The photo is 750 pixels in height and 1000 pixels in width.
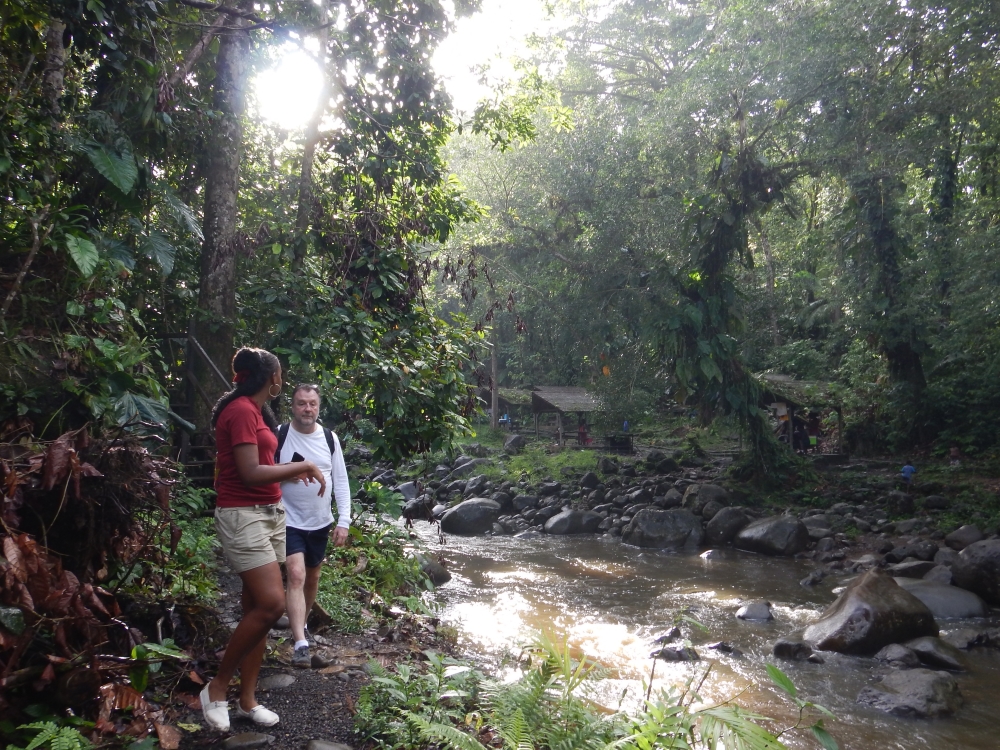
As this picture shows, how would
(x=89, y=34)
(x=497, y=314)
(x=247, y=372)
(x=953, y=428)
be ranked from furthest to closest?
1. (x=497, y=314)
2. (x=953, y=428)
3. (x=89, y=34)
4. (x=247, y=372)

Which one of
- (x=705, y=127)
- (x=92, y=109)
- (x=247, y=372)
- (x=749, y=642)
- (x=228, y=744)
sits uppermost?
(x=705, y=127)

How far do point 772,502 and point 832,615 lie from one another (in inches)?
327

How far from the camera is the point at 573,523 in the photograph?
16.9 meters

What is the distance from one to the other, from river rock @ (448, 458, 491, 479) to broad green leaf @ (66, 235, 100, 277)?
1792 centimetres

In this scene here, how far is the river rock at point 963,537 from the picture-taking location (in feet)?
39.8

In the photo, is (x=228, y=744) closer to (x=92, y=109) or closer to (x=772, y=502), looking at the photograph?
(x=92, y=109)

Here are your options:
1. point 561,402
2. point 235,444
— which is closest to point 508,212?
point 235,444

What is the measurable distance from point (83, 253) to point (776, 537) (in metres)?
12.4

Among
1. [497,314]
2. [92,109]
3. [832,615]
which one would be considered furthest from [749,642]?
[497,314]

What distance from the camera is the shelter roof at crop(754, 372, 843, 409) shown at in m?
19.9

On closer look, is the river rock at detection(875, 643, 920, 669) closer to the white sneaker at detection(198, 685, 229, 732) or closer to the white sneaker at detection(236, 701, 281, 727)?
the white sneaker at detection(236, 701, 281, 727)

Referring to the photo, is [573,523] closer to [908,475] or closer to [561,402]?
[908,475]

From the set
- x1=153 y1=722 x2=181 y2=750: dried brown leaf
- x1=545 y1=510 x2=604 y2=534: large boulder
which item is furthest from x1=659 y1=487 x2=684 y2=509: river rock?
x1=153 y1=722 x2=181 y2=750: dried brown leaf

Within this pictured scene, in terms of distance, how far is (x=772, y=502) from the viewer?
16.8m
